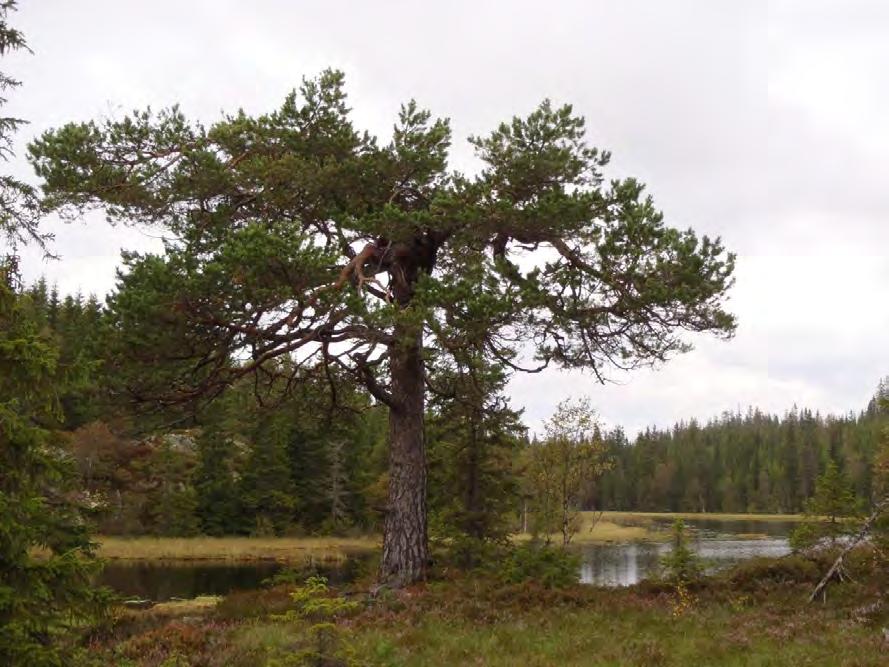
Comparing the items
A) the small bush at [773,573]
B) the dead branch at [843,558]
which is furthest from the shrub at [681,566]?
the dead branch at [843,558]

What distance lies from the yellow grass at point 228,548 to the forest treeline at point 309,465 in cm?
173

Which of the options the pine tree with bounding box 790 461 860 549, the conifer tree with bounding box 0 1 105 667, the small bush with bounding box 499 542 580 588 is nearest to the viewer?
the conifer tree with bounding box 0 1 105 667

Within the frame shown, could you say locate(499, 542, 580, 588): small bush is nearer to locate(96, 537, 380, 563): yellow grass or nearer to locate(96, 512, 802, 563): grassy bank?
locate(96, 512, 802, 563): grassy bank

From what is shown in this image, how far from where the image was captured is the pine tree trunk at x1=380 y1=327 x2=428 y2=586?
16.5 meters

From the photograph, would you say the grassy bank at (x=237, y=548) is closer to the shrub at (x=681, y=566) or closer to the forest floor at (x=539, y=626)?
the shrub at (x=681, y=566)

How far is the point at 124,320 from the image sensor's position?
515 inches

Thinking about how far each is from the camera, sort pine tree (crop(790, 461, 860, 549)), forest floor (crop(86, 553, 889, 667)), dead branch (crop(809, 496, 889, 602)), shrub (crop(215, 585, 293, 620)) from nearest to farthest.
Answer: forest floor (crop(86, 553, 889, 667)) < dead branch (crop(809, 496, 889, 602)) < shrub (crop(215, 585, 293, 620)) < pine tree (crop(790, 461, 860, 549))

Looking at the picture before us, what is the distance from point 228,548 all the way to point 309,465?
39.1 ft

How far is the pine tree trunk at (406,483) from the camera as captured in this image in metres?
16.5

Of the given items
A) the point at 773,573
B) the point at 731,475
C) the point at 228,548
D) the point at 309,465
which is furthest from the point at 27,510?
the point at 731,475

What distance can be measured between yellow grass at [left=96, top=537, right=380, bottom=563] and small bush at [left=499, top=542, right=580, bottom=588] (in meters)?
31.7

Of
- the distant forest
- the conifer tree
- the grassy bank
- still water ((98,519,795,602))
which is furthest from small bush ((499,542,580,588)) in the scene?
the distant forest

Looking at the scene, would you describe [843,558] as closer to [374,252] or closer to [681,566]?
[681,566]

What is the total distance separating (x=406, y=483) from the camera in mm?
16672
